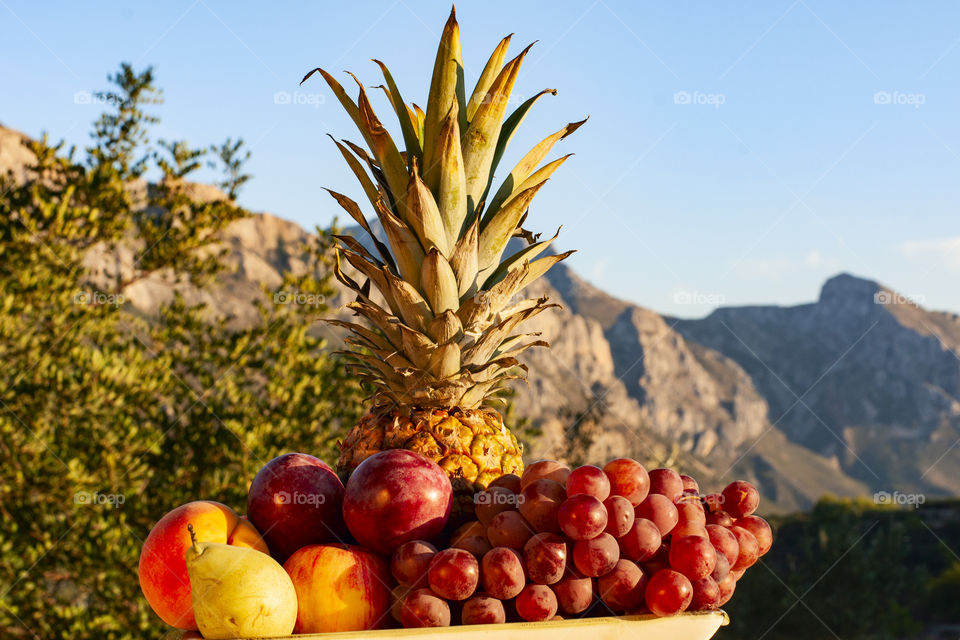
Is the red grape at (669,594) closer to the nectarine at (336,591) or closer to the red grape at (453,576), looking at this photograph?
the red grape at (453,576)

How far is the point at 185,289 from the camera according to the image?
→ 8.82 m

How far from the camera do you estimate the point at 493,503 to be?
312 cm

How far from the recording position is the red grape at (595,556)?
2795 mm

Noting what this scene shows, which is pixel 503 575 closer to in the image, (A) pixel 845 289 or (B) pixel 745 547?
(B) pixel 745 547

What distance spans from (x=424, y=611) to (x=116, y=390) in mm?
5788

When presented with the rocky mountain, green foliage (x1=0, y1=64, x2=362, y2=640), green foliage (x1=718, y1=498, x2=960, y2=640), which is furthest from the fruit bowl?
the rocky mountain

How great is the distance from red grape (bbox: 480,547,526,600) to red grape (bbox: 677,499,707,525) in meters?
0.78

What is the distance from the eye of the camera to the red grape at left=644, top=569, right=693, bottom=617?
2732 millimetres

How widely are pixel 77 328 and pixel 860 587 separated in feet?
90.0

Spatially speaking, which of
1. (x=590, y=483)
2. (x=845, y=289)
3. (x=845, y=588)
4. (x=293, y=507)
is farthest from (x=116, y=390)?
(x=845, y=289)

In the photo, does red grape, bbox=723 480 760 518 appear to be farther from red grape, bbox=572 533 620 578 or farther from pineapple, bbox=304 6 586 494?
pineapple, bbox=304 6 586 494

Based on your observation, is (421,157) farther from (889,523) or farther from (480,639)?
(889,523)

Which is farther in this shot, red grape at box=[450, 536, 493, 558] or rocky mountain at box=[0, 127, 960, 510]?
rocky mountain at box=[0, 127, 960, 510]

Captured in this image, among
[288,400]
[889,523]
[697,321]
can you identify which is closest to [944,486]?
[697,321]
